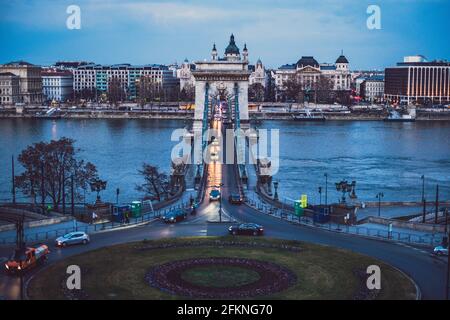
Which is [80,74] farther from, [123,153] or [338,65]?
[123,153]

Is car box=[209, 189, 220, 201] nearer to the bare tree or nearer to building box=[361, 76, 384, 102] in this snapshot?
the bare tree

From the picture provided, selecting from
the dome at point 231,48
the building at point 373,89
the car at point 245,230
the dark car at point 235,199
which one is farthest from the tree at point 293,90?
the car at point 245,230

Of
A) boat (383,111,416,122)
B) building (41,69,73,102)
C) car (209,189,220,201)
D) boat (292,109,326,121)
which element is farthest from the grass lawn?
building (41,69,73,102)

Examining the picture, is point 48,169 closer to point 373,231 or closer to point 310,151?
point 373,231

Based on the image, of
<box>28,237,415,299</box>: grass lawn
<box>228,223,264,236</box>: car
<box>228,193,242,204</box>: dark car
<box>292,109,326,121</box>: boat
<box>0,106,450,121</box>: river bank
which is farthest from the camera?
<box>0,106,450,121</box>: river bank

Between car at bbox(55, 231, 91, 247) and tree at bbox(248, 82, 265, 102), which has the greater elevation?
tree at bbox(248, 82, 265, 102)

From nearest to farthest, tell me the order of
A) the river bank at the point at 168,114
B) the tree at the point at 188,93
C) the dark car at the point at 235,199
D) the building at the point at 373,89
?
the dark car at the point at 235,199 → the river bank at the point at 168,114 → the tree at the point at 188,93 → the building at the point at 373,89

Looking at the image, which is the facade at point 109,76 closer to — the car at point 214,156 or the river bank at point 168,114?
the river bank at point 168,114
